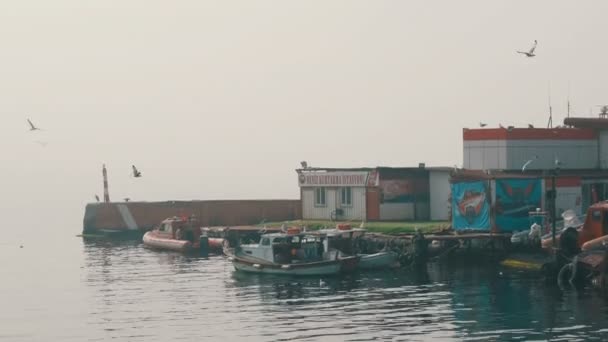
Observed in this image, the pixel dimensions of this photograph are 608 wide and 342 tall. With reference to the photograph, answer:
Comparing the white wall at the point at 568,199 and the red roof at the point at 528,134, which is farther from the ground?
the red roof at the point at 528,134

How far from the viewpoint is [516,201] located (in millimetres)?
76375

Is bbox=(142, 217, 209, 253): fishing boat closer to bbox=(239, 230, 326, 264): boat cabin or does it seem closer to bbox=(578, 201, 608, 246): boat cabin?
bbox=(239, 230, 326, 264): boat cabin

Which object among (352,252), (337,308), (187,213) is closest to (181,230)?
(187,213)

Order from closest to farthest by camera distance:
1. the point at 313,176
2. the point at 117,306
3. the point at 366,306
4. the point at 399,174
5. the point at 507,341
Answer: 1. the point at 507,341
2. the point at 366,306
3. the point at 117,306
4. the point at 399,174
5. the point at 313,176

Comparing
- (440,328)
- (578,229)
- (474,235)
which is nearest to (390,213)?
(474,235)

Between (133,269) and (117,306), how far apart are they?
2007 centimetres

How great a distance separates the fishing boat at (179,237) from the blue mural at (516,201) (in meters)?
27.5

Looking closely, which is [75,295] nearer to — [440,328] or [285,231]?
[285,231]

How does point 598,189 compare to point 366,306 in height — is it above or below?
above

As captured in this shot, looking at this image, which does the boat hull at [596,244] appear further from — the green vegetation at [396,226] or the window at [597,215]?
the green vegetation at [396,226]

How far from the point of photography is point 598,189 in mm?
79062

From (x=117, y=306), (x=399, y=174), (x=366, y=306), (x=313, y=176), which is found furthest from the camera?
(x=313, y=176)

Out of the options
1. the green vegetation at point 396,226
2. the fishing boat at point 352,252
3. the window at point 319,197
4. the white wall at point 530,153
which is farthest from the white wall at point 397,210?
the fishing boat at point 352,252

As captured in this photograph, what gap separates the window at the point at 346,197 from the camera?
92.1 meters
